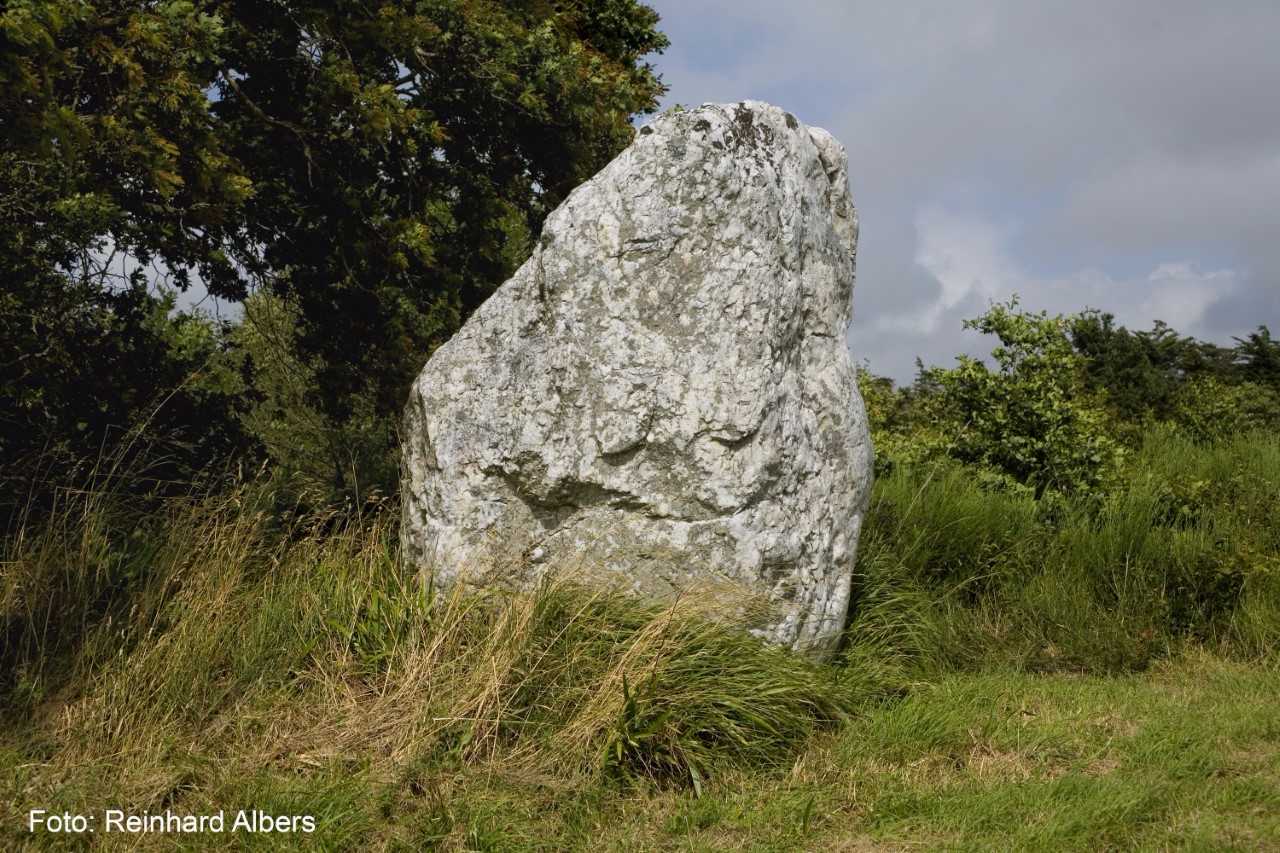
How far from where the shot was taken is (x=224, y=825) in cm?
450

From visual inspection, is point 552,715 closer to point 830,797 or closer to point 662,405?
point 830,797

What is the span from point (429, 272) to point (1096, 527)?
17.9 feet

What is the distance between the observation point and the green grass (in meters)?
4.68

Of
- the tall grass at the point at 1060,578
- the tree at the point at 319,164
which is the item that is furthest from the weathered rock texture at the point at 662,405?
the tree at the point at 319,164

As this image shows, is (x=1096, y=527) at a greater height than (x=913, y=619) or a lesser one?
greater

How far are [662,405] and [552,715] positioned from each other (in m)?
1.61

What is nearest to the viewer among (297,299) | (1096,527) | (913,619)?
(913,619)

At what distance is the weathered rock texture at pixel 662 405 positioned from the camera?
5652 millimetres

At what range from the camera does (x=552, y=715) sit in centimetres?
520

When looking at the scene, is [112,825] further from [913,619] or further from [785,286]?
[913,619]

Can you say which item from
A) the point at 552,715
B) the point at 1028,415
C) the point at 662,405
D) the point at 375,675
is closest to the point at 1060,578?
the point at 1028,415

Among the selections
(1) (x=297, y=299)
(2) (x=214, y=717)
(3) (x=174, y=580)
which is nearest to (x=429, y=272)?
(1) (x=297, y=299)

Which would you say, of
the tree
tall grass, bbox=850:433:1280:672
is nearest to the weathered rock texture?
tall grass, bbox=850:433:1280:672

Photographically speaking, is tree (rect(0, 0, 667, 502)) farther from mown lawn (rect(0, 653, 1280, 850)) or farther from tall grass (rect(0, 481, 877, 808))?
mown lawn (rect(0, 653, 1280, 850))
